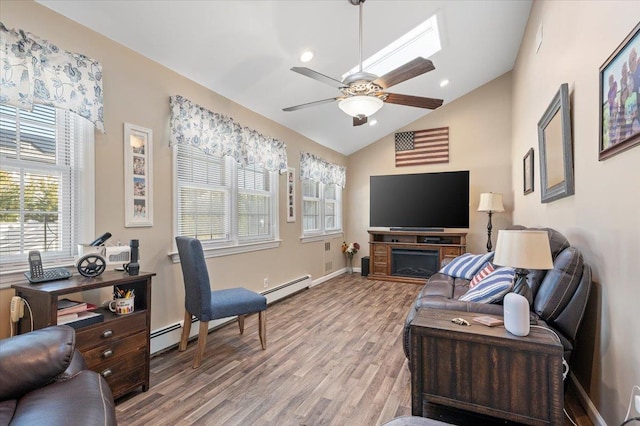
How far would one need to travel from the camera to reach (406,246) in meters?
5.85

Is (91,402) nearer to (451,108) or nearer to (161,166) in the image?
(161,166)

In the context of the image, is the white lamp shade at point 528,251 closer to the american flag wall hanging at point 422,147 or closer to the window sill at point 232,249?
the window sill at point 232,249

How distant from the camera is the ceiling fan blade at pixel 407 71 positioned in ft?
7.19

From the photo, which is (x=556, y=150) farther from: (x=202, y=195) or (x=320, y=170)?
(x=320, y=170)

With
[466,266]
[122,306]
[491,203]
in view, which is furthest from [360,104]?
[491,203]

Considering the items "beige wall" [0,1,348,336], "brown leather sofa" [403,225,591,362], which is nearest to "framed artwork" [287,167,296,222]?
"beige wall" [0,1,348,336]

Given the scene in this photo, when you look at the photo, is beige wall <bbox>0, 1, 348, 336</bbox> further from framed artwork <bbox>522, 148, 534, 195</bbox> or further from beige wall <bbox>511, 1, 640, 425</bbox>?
framed artwork <bbox>522, 148, 534, 195</bbox>

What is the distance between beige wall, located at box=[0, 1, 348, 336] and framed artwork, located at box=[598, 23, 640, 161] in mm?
3107

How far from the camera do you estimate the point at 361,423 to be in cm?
189

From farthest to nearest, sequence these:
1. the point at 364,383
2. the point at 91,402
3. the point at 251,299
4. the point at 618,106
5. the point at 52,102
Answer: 1. the point at 251,299
2. the point at 364,383
3. the point at 52,102
4. the point at 618,106
5. the point at 91,402

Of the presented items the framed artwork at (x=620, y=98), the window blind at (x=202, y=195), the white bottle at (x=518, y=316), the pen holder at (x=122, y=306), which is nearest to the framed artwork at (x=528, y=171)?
the framed artwork at (x=620, y=98)

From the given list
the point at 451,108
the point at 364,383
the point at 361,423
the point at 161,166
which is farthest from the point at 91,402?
the point at 451,108

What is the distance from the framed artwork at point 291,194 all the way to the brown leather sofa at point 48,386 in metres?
3.53

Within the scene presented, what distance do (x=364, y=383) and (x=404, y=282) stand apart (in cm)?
363
